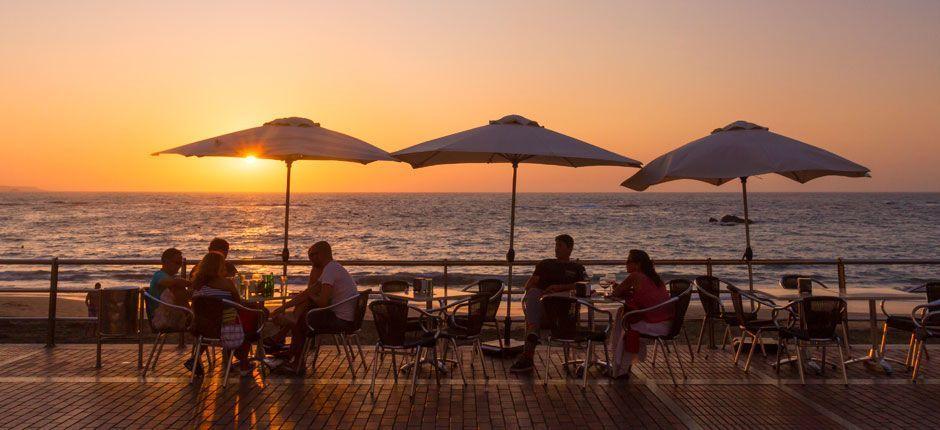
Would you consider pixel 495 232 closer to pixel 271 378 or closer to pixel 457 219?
pixel 457 219

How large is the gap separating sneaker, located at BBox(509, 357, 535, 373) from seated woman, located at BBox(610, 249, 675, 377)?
82 cm

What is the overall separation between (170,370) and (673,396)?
476 centimetres

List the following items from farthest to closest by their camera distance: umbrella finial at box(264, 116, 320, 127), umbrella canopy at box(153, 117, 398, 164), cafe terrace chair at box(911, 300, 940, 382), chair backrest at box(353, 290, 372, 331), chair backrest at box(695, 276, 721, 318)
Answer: umbrella finial at box(264, 116, 320, 127), chair backrest at box(695, 276, 721, 318), umbrella canopy at box(153, 117, 398, 164), cafe terrace chair at box(911, 300, 940, 382), chair backrest at box(353, 290, 372, 331)

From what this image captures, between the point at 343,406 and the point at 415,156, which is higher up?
the point at 415,156

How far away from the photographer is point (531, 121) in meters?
7.95

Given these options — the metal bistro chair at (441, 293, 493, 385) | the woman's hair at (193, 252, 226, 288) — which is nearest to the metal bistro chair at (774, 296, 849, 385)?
the metal bistro chair at (441, 293, 493, 385)

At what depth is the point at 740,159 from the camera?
761cm

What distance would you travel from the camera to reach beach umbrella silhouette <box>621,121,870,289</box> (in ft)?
24.4

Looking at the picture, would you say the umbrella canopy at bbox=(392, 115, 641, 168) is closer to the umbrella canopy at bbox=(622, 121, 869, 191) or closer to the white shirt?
the umbrella canopy at bbox=(622, 121, 869, 191)

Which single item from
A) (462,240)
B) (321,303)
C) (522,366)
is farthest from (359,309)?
(462,240)

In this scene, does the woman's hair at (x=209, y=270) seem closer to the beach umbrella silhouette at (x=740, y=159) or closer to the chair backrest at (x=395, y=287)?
the chair backrest at (x=395, y=287)

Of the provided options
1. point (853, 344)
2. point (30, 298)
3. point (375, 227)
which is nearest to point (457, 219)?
point (375, 227)

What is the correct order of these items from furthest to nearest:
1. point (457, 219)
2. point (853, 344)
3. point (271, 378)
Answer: point (457, 219), point (853, 344), point (271, 378)

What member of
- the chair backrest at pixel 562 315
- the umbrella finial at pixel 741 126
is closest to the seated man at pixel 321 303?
the chair backrest at pixel 562 315
